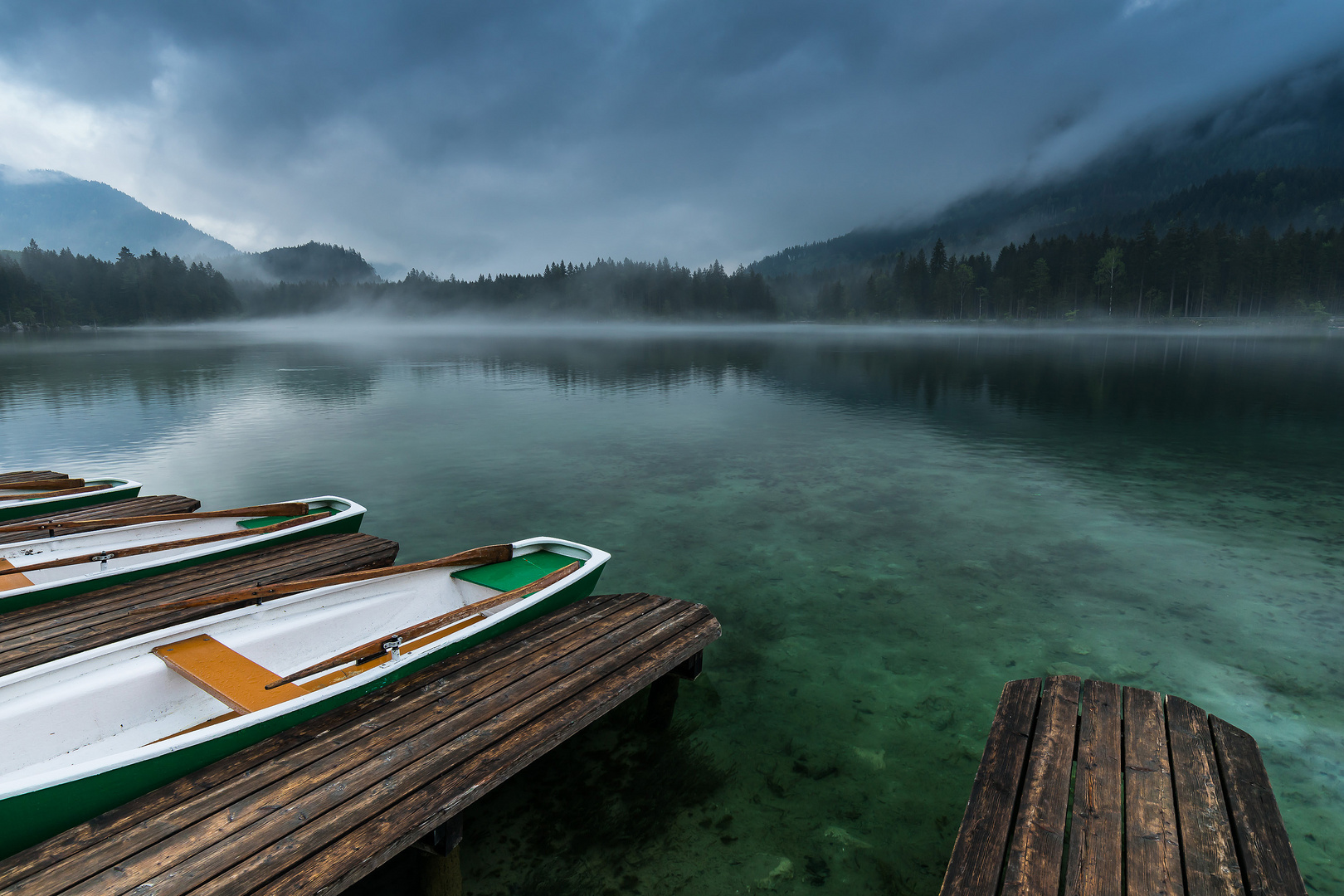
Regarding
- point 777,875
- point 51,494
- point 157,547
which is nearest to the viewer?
point 777,875

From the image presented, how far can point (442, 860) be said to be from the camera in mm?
4457

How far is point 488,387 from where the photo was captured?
42219 mm

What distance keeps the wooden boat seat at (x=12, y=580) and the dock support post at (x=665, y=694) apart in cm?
737

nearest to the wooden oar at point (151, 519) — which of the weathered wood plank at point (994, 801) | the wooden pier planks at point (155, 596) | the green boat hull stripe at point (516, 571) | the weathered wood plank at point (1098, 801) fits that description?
the wooden pier planks at point (155, 596)

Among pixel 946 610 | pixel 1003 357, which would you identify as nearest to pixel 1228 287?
pixel 1003 357

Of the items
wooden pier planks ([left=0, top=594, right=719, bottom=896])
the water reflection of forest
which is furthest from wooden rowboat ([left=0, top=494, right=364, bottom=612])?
the water reflection of forest

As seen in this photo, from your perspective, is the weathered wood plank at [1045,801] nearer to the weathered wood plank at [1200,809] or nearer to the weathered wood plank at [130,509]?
the weathered wood plank at [1200,809]

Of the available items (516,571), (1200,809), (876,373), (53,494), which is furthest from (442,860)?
(876,373)

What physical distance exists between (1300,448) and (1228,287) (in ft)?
506

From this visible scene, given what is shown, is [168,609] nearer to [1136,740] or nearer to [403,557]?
[403,557]

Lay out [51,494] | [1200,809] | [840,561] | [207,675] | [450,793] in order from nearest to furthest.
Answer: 1. [1200,809]
2. [450,793]
3. [207,675]
4. [840,561]
5. [51,494]

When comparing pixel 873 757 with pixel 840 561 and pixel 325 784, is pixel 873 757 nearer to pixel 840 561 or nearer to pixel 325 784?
pixel 325 784

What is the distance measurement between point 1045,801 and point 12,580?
11.1m

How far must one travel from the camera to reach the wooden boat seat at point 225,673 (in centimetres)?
513
